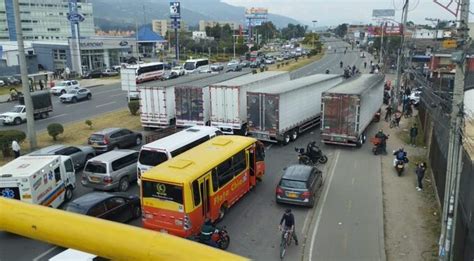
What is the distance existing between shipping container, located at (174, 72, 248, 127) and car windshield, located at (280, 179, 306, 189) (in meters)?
12.9

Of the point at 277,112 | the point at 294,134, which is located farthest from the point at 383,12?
the point at 277,112

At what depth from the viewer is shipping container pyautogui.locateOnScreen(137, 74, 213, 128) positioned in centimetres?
2911

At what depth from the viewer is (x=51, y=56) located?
75.2m

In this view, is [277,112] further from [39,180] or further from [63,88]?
[63,88]

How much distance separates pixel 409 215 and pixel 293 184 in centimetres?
424

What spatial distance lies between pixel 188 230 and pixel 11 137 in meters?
15.4

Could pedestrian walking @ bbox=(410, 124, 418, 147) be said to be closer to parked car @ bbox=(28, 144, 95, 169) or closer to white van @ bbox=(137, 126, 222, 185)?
white van @ bbox=(137, 126, 222, 185)

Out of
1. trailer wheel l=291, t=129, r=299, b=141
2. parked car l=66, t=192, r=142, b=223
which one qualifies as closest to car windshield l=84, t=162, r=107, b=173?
parked car l=66, t=192, r=142, b=223

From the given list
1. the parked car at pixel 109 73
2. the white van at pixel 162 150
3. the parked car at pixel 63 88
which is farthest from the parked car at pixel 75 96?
the white van at pixel 162 150

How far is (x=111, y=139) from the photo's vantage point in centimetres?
2394

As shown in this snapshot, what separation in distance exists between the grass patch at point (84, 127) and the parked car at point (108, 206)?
36.0 ft

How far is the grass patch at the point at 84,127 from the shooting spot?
1056 inches

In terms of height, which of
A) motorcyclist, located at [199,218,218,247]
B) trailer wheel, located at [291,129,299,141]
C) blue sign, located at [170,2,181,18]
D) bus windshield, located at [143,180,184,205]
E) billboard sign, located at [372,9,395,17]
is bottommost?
trailer wheel, located at [291,129,299,141]

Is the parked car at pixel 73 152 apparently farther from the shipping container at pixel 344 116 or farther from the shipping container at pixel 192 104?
the shipping container at pixel 344 116
